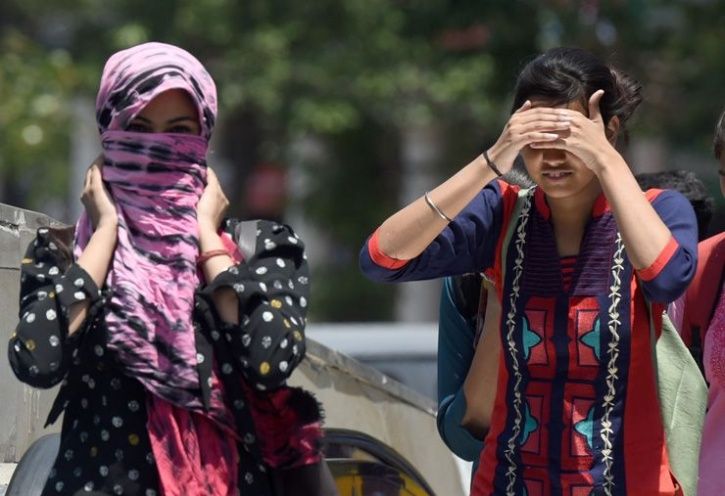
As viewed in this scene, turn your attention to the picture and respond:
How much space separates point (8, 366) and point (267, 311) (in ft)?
2.89

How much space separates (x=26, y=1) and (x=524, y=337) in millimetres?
13697

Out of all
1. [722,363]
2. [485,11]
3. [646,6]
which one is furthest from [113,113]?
[646,6]

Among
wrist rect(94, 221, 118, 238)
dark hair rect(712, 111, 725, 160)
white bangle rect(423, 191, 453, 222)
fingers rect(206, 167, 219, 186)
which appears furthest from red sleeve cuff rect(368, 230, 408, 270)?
dark hair rect(712, 111, 725, 160)

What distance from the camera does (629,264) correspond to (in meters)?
3.03

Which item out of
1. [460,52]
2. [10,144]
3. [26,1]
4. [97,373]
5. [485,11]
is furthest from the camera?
[26,1]

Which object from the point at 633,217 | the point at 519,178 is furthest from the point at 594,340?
the point at 519,178

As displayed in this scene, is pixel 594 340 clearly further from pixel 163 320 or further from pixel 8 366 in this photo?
pixel 8 366

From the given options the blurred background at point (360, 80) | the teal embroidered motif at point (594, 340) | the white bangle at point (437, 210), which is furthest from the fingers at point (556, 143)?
the blurred background at point (360, 80)

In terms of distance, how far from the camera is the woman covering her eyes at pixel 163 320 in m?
2.96

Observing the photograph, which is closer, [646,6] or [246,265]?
[246,265]

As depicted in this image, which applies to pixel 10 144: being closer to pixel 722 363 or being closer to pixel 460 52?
pixel 460 52

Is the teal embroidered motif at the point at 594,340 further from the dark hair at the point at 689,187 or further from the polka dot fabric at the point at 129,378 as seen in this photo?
the dark hair at the point at 689,187

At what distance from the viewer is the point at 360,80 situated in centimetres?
1214

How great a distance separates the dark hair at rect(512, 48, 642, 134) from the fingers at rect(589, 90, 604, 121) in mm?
14
